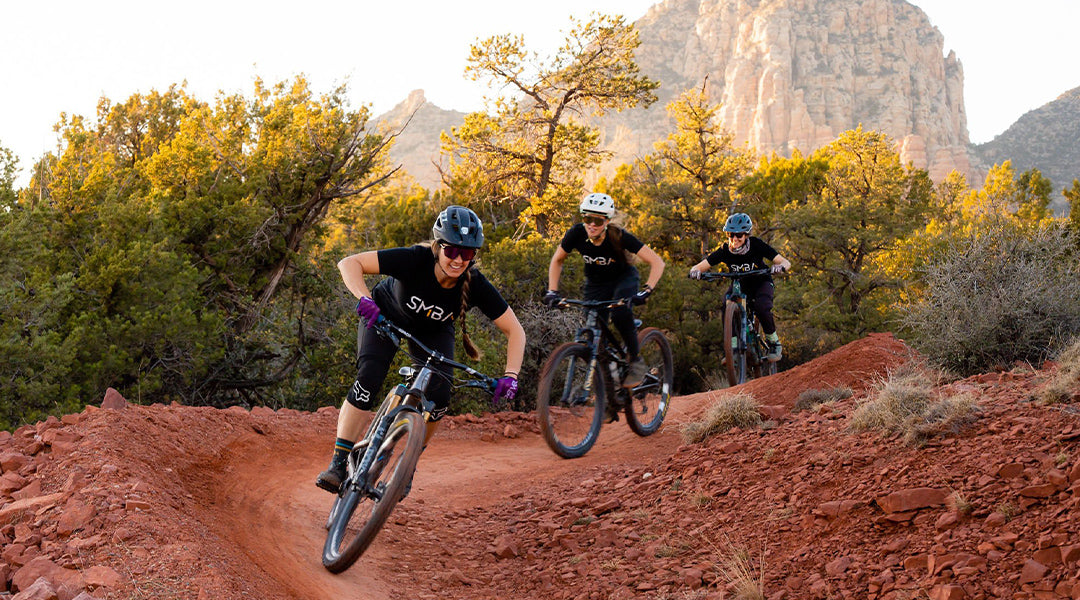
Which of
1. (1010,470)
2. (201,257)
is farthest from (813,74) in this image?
(1010,470)

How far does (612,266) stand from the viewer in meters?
7.66

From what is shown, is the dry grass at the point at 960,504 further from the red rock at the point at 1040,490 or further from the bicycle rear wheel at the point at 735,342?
the bicycle rear wheel at the point at 735,342

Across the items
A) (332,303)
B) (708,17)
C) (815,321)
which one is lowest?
(815,321)

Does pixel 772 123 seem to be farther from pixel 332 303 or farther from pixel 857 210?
pixel 332 303

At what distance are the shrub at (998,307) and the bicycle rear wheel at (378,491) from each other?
17.7 ft

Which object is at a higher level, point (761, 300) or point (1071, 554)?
point (761, 300)

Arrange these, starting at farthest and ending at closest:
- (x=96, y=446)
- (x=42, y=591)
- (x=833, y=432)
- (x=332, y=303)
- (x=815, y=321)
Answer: (x=815, y=321), (x=332, y=303), (x=833, y=432), (x=96, y=446), (x=42, y=591)

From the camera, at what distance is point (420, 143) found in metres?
132

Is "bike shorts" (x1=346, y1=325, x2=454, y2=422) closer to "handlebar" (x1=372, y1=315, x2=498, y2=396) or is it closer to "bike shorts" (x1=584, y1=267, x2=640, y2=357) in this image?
"handlebar" (x1=372, y1=315, x2=498, y2=396)

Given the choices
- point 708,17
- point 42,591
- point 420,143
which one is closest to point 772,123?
point 708,17

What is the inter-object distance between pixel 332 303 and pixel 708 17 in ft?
573

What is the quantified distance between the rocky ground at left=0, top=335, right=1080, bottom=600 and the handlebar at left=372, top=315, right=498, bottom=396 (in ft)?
4.46

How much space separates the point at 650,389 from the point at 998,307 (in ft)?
A: 11.0

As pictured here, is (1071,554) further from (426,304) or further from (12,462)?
(12,462)
